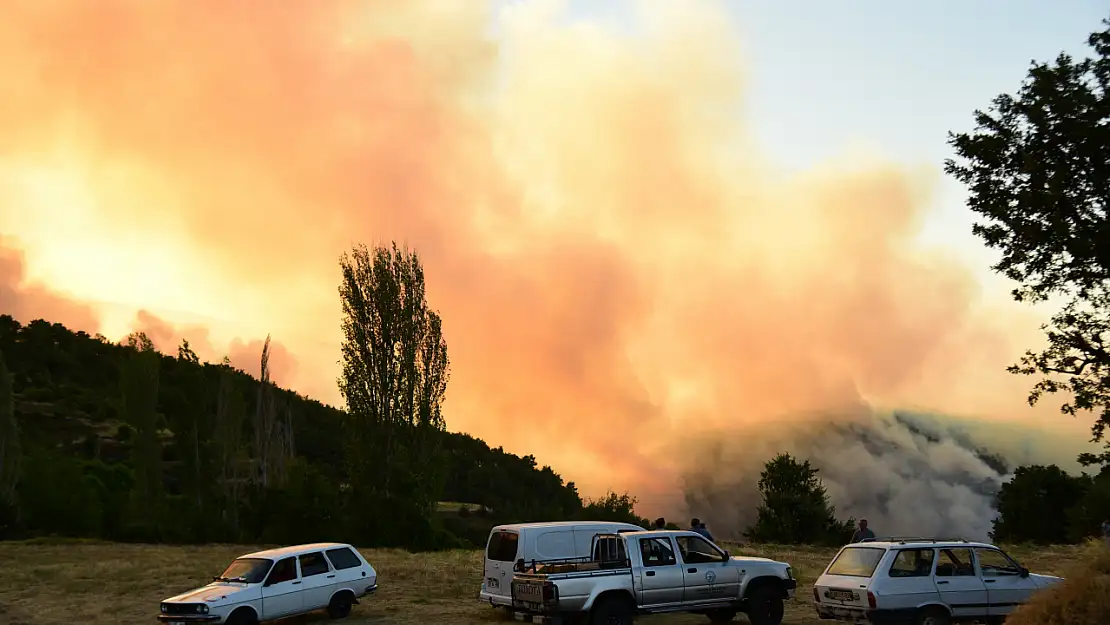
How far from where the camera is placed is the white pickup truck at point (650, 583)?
16859mm

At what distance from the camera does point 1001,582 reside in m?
16.8

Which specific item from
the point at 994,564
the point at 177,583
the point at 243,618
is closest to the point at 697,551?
the point at 994,564

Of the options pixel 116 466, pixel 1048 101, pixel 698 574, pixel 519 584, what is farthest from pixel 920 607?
pixel 116 466

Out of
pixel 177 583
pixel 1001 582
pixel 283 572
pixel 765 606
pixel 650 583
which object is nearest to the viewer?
pixel 1001 582

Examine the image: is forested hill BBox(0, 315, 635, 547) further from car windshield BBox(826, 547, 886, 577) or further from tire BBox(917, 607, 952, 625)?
tire BBox(917, 607, 952, 625)

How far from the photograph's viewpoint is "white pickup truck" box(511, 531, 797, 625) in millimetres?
16859

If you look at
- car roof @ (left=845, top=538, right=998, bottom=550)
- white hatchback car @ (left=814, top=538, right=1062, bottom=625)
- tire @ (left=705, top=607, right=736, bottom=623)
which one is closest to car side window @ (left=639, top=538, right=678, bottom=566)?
tire @ (left=705, top=607, right=736, bottom=623)

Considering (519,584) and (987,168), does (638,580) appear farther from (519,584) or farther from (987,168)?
(987,168)

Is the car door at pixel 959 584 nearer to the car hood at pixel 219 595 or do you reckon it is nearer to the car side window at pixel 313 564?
the car side window at pixel 313 564

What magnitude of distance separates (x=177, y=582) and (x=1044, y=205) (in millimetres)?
27431

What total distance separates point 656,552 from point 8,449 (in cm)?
5218

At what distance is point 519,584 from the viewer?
58.1ft

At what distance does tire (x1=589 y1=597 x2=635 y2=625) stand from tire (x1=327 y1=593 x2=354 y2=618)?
23.3ft

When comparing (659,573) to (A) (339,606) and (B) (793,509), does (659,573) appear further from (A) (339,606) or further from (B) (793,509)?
(B) (793,509)
